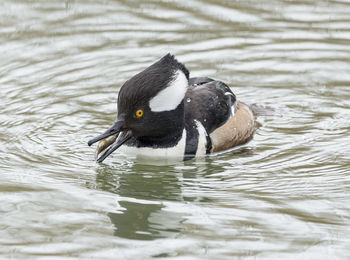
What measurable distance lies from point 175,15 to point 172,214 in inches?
263

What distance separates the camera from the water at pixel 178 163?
7043 mm

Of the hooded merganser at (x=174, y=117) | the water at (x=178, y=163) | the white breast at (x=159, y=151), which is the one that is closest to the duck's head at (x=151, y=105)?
the hooded merganser at (x=174, y=117)

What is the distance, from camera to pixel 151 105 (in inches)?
341

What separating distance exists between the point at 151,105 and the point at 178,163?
875 millimetres

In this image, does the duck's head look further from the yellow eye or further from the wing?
the wing

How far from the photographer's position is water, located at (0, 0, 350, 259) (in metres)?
7.04

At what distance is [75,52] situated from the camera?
12.4 meters

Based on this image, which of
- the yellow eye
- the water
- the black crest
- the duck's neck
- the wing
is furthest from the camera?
the wing

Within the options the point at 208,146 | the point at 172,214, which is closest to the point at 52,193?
the point at 172,214

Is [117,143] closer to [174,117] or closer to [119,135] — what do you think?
[119,135]

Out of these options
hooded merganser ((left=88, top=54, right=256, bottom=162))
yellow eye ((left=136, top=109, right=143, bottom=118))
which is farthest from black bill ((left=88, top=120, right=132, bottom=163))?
yellow eye ((left=136, top=109, right=143, bottom=118))

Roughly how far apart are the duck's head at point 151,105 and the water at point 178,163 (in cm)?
40

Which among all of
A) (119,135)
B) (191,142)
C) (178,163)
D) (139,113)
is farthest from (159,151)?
(139,113)

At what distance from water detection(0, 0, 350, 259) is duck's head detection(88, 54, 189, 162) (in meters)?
0.40
